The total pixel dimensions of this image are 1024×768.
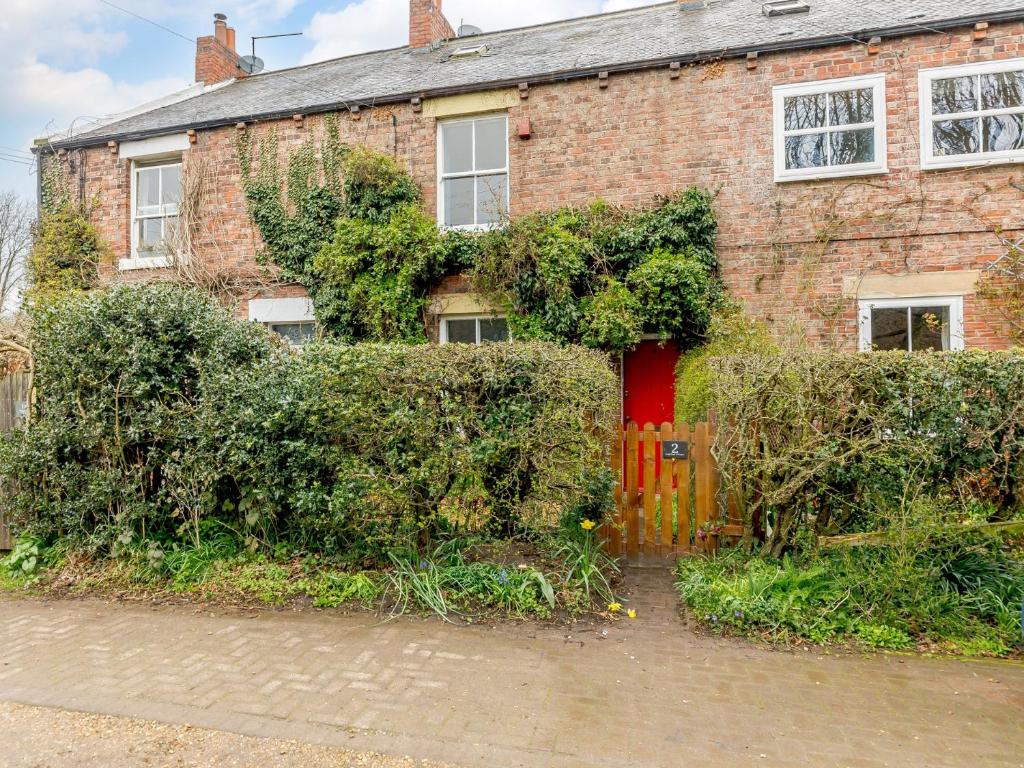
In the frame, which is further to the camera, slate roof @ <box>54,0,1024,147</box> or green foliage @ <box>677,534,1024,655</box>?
slate roof @ <box>54,0,1024,147</box>

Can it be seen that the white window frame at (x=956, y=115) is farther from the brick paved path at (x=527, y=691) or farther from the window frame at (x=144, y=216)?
the window frame at (x=144, y=216)

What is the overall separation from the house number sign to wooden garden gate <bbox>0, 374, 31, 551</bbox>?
6.47m

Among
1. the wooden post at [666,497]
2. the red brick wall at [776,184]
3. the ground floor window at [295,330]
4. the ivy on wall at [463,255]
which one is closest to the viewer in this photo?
the wooden post at [666,497]

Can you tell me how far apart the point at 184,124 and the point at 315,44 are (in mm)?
4924

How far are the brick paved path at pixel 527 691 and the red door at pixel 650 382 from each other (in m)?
5.53

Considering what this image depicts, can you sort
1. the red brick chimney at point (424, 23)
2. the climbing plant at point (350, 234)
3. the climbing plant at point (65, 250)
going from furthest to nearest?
the red brick chimney at point (424, 23) < the climbing plant at point (65, 250) < the climbing plant at point (350, 234)

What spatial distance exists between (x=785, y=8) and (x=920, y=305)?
5660mm

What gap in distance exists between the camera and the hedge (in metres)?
5.06

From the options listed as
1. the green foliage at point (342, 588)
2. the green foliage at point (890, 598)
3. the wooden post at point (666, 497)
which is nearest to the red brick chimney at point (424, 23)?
the wooden post at point (666, 497)

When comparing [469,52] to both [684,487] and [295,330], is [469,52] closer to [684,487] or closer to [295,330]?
[295,330]

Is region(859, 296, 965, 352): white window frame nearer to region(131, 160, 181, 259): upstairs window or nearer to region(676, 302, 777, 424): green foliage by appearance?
region(676, 302, 777, 424): green foliage

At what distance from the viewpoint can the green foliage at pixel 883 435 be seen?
4.71m

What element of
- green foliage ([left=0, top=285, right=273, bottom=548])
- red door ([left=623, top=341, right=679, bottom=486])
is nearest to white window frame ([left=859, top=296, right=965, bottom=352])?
red door ([left=623, top=341, right=679, bottom=486])

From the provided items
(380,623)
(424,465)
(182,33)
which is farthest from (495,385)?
(182,33)
